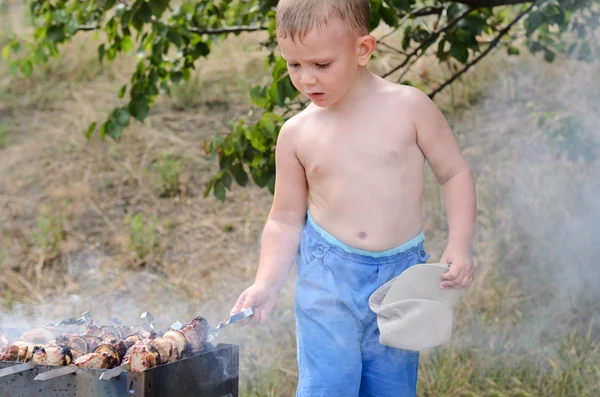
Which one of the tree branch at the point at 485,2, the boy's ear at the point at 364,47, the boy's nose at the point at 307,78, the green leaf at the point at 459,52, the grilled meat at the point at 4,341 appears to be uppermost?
the boy's ear at the point at 364,47

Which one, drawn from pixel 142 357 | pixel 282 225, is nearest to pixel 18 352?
pixel 142 357

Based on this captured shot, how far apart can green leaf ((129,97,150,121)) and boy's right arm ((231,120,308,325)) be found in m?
1.61

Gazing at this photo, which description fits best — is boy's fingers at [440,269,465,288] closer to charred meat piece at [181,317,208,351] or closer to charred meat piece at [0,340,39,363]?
charred meat piece at [181,317,208,351]

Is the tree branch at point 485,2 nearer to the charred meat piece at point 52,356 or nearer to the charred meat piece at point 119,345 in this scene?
the charred meat piece at point 119,345

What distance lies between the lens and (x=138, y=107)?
12.6ft

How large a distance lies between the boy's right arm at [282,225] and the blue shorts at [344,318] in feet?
0.30

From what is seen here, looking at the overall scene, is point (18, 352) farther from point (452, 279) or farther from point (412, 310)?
point (452, 279)

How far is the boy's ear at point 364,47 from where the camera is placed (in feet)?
7.18

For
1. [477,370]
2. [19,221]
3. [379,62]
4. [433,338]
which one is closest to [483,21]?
[477,370]

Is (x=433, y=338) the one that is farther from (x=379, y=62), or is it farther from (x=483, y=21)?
(x=379, y=62)

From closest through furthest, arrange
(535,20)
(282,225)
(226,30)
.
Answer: (282,225), (535,20), (226,30)

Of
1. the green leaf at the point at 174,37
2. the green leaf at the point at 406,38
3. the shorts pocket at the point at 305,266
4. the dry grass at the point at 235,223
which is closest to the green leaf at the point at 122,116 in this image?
the green leaf at the point at 174,37

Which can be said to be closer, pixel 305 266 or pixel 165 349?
pixel 165 349

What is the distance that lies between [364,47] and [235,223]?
382 cm
